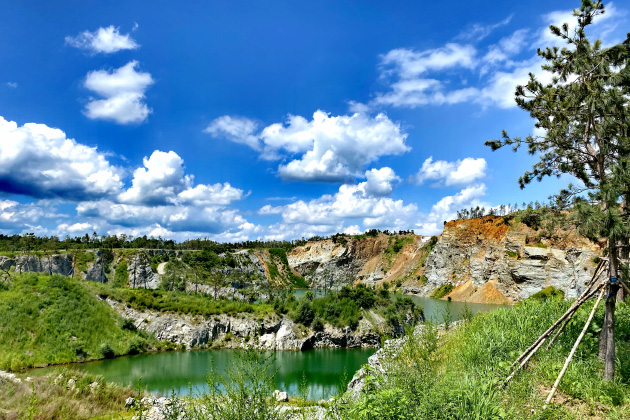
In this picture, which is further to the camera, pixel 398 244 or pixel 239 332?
pixel 398 244

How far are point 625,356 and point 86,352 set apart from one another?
3696cm

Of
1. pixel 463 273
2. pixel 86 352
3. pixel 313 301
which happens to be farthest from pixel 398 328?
pixel 463 273

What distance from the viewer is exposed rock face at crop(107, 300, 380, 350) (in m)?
37.5

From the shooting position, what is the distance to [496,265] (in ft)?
261

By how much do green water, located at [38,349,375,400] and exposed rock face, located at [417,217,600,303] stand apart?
40.7 metres

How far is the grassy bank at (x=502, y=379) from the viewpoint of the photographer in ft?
19.1

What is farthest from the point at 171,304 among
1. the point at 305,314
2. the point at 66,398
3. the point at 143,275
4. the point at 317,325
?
the point at 143,275

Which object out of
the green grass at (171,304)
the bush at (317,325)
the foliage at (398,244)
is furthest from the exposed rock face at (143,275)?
the foliage at (398,244)

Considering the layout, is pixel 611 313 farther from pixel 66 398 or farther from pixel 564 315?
Answer: pixel 66 398

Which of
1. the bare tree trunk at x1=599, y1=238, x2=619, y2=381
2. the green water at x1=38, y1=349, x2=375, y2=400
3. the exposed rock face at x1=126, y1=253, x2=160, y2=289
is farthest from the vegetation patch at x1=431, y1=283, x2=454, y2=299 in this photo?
the bare tree trunk at x1=599, y1=238, x2=619, y2=381

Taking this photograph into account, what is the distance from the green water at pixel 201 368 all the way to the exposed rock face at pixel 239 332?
1180 mm

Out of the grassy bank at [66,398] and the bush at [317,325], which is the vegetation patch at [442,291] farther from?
the grassy bank at [66,398]

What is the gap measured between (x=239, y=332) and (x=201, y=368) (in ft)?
26.9

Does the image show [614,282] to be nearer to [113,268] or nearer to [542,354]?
[542,354]
